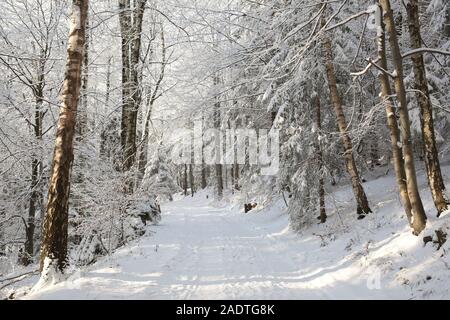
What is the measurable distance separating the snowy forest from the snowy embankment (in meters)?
0.05

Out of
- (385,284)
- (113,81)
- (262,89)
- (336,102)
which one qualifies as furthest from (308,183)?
(113,81)

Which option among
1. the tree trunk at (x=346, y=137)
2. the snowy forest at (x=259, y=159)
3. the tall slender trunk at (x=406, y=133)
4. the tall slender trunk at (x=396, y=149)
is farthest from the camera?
the tree trunk at (x=346, y=137)

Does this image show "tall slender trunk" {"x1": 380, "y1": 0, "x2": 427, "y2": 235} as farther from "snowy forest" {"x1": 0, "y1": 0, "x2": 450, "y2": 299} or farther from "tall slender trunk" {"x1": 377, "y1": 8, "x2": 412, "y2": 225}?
"tall slender trunk" {"x1": 377, "y1": 8, "x2": 412, "y2": 225}

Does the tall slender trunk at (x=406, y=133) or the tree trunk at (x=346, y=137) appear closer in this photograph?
the tall slender trunk at (x=406, y=133)

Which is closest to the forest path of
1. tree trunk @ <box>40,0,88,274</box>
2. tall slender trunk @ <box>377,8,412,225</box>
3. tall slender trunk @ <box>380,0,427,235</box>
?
tree trunk @ <box>40,0,88,274</box>

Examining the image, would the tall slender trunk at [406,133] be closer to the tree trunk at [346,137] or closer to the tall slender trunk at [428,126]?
the tall slender trunk at [428,126]

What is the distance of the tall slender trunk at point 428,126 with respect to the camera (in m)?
8.51

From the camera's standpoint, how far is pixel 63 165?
7.34 m

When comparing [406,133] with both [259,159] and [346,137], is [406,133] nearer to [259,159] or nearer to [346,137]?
[346,137]

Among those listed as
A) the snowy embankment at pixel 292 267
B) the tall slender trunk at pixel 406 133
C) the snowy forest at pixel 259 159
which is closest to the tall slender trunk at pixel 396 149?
the snowy forest at pixel 259 159

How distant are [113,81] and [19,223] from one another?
8.50m

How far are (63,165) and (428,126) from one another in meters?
7.57

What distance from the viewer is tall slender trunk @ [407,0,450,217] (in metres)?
8.51

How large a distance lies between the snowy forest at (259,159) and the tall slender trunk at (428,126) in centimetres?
3
